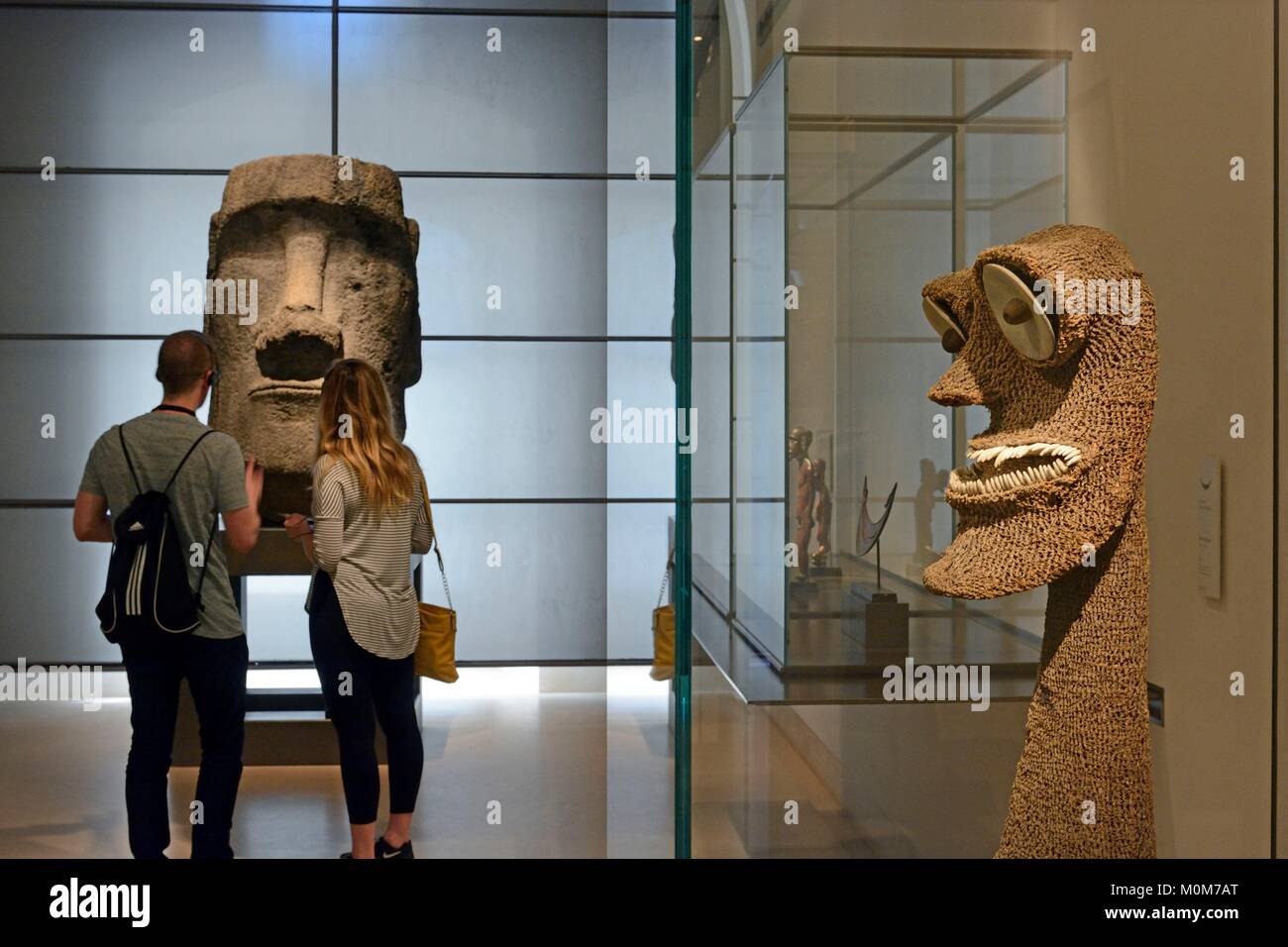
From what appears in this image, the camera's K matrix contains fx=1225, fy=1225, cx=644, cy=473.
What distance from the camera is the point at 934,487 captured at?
1.97 metres

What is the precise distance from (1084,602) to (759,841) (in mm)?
754

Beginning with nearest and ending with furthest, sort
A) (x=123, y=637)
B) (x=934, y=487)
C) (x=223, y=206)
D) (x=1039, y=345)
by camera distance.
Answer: (x=1039, y=345) < (x=934, y=487) < (x=123, y=637) < (x=223, y=206)

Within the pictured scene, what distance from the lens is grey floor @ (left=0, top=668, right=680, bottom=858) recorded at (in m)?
3.43

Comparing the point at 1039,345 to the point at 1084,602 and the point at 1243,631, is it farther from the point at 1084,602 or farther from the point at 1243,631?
the point at 1243,631

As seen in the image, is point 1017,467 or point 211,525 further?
point 211,525

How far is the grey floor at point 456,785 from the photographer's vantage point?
3432mm

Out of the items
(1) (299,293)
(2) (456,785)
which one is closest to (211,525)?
(1) (299,293)

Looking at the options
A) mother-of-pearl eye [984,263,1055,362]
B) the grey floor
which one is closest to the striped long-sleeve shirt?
the grey floor

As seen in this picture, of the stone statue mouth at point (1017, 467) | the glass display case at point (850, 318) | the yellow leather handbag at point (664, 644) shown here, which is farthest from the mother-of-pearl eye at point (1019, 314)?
the yellow leather handbag at point (664, 644)

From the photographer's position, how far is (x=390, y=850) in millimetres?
3137

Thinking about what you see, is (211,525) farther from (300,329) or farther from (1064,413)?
(1064,413)

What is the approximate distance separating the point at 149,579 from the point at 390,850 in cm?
99

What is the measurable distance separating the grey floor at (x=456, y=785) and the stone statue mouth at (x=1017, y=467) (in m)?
2.12

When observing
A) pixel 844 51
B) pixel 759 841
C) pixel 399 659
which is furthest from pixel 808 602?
pixel 399 659
